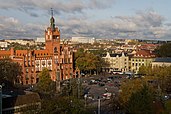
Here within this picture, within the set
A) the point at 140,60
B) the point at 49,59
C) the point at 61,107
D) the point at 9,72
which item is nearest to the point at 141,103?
the point at 61,107

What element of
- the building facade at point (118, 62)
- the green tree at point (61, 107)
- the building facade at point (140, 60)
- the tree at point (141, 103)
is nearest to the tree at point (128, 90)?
the tree at point (141, 103)

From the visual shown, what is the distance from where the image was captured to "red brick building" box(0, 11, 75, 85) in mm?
74688

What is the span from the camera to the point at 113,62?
108812 mm

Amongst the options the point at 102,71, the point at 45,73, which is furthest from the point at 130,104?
the point at 102,71

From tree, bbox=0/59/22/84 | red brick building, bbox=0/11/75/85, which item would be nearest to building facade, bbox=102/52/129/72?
red brick building, bbox=0/11/75/85

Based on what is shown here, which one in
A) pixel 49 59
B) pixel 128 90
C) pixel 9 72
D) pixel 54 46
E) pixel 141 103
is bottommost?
pixel 141 103

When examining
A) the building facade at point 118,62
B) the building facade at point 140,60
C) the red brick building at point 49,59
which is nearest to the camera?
the red brick building at point 49,59

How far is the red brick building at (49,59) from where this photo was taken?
245 ft

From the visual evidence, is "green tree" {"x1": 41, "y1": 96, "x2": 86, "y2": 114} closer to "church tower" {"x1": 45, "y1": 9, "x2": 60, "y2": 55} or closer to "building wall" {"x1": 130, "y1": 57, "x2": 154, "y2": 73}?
"church tower" {"x1": 45, "y1": 9, "x2": 60, "y2": 55}

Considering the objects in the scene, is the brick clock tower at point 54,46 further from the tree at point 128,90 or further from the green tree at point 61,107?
the green tree at point 61,107

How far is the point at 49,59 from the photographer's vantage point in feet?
258

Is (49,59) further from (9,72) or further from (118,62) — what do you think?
(118,62)

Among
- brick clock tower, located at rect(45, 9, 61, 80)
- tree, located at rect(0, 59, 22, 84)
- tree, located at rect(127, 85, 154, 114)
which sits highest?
brick clock tower, located at rect(45, 9, 61, 80)

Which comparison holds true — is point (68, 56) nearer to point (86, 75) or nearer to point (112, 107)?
point (86, 75)
